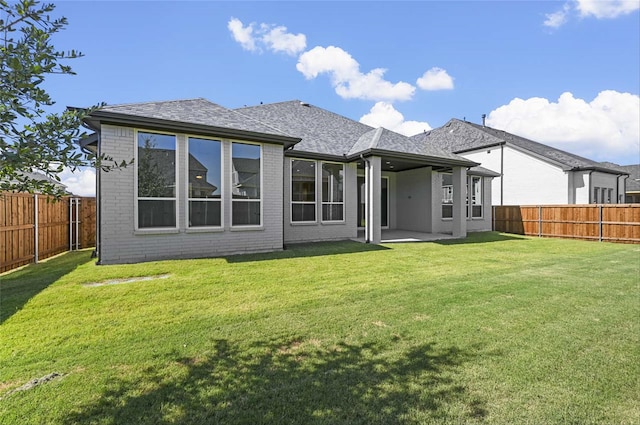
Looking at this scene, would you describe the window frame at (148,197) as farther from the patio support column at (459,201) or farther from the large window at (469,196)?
the large window at (469,196)

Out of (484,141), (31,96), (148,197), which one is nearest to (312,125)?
(148,197)

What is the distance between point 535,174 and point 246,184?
20.2m

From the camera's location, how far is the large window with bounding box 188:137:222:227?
8766 millimetres

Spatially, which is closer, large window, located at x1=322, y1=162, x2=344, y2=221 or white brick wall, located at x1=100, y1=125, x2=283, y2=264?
white brick wall, located at x1=100, y1=125, x2=283, y2=264

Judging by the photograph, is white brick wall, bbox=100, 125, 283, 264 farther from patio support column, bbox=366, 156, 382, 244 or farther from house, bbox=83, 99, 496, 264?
patio support column, bbox=366, 156, 382, 244

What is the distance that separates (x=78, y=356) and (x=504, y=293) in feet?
20.4

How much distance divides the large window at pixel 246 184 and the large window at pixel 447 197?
10380 mm

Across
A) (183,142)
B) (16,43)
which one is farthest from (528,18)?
(16,43)

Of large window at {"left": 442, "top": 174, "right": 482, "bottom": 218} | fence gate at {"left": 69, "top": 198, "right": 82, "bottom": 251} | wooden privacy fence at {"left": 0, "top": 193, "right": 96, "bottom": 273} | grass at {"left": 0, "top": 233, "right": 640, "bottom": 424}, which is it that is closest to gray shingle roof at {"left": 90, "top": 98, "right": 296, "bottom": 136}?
wooden privacy fence at {"left": 0, "top": 193, "right": 96, "bottom": 273}

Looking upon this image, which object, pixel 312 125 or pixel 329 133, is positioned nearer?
pixel 329 133

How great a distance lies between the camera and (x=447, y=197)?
16234 mm

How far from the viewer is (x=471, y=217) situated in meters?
17.3

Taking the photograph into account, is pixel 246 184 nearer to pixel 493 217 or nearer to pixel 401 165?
pixel 401 165

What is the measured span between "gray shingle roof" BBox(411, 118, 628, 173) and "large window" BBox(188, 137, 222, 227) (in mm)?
16179
